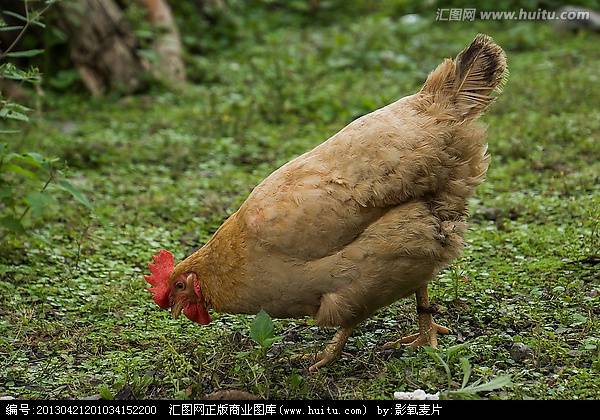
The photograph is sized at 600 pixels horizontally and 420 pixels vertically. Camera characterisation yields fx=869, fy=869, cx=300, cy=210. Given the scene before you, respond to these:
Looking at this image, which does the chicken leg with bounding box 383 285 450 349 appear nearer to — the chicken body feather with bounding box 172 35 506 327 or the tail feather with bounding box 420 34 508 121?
the chicken body feather with bounding box 172 35 506 327

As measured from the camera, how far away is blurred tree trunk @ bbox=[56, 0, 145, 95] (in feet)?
30.6

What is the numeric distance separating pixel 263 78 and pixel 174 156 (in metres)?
1.94

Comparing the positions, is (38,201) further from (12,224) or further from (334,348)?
(334,348)

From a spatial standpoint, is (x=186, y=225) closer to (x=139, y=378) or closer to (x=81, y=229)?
(x=81, y=229)

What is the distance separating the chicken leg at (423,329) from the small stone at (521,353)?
421mm

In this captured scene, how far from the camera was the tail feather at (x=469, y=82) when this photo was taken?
459 centimetres

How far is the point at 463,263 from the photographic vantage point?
18.7 feet

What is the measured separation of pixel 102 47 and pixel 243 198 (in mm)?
3386

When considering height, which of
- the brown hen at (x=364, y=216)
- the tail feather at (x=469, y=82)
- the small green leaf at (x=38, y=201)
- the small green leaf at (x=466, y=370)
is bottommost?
the small green leaf at (x=38, y=201)

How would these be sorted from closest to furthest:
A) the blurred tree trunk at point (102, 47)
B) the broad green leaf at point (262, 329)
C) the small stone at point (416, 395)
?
the small stone at point (416, 395)
the broad green leaf at point (262, 329)
the blurred tree trunk at point (102, 47)

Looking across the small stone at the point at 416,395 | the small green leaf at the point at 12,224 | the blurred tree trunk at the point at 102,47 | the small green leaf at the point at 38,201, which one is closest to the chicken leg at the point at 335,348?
the small stone at the point at 416,395

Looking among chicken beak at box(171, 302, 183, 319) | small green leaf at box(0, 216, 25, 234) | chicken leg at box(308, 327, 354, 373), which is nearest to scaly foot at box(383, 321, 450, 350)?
chicken leg at box(308, 327, 354, 373)

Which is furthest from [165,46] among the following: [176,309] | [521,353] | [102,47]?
[521,353]

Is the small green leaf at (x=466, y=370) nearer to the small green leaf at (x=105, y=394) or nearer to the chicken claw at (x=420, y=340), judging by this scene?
the chicken claw at (x=420, y=340)
